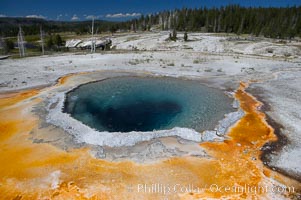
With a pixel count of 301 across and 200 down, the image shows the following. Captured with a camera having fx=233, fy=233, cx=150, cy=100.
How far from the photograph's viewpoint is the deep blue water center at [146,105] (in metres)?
11.1

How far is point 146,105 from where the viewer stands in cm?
1371

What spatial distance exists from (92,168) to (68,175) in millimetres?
733

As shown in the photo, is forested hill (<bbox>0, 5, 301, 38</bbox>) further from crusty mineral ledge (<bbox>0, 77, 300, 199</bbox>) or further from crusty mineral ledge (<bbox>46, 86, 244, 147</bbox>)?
crusty mineral ledge (<bbox>0, 77, 300, 199</bbox>)

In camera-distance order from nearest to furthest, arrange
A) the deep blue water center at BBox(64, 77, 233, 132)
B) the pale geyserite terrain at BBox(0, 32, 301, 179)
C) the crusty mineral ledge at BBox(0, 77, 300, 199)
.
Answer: the crusty mineral ledge at BBox(0, 77, 300, 199), the pale geyserite terrain at BBox(0, 32, 301, 179), the deep blue water center at BBox(64, 77, 233, 132)

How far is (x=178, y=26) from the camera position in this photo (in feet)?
220

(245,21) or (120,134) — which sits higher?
(245,21)

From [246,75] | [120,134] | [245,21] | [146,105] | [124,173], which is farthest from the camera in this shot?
[245,21]

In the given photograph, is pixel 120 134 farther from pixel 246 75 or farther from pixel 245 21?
pixel 245 21

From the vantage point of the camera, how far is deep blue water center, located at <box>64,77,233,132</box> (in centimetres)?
1105

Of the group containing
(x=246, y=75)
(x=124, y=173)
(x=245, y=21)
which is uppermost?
(x=245, y=21)

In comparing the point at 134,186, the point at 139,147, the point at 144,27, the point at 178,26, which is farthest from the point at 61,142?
the point at 144,27

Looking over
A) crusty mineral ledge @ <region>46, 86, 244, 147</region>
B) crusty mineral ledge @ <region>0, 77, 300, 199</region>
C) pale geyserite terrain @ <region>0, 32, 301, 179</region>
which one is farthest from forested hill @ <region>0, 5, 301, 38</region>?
crusty mineral ledge @ <region>0, 77, 300, 199</region>

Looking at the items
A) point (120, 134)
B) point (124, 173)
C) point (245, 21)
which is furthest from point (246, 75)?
point (245, 21)

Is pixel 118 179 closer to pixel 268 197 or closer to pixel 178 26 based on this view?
pixel 268 197
